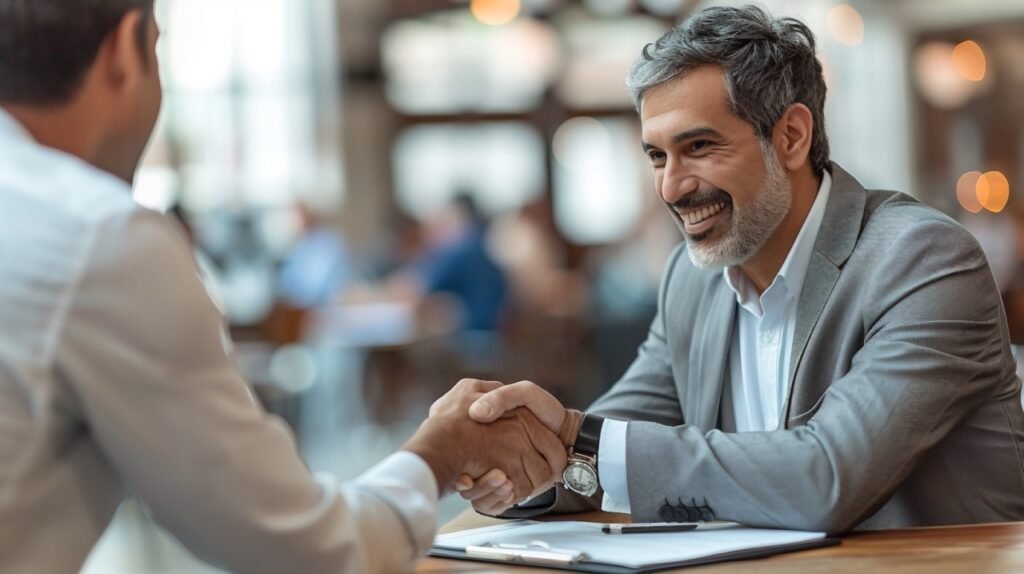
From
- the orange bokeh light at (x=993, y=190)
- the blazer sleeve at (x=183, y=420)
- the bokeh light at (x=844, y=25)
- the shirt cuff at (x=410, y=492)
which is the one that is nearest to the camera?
the blazer sleeve at (x=183, y=420)

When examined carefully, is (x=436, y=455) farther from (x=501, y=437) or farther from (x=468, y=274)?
(x=468, y=274)

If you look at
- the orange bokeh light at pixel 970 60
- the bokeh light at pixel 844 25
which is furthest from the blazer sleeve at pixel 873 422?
the orange bokeh light at pixel 970 60

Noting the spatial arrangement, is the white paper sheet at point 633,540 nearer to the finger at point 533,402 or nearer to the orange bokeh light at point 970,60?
the finger at point 533,402

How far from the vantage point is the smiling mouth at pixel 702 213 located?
2.05m

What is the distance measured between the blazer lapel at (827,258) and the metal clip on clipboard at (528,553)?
510 millimetres

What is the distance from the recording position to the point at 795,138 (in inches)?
82.0

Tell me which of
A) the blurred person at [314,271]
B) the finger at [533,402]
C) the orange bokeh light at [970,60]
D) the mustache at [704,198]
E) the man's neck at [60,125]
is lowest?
→ the blurred person at [314,271]

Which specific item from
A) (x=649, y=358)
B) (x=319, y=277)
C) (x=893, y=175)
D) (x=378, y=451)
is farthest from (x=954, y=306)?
(x=893, y=175)

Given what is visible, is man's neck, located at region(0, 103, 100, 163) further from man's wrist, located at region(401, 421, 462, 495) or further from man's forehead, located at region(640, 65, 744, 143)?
man's forehead, located at region(640, 65, 744, 143)

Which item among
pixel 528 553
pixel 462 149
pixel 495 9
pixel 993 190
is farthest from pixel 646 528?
pixel 993 190

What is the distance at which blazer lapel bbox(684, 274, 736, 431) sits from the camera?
6.78 feet

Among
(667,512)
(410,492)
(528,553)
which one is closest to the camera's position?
(410,492)

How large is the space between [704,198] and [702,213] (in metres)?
0.02

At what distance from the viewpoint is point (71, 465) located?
1.18 metres
